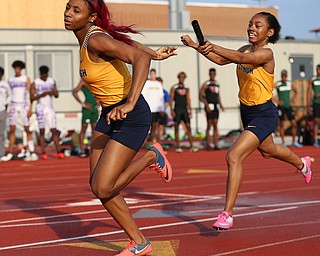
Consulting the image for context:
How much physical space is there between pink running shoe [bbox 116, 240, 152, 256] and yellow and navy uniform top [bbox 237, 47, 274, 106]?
2.34 metres

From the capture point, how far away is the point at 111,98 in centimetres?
653

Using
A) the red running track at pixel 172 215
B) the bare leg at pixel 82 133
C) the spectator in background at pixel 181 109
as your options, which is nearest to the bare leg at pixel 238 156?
the red running track at pixel 172 215

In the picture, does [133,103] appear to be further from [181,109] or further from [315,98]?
[315,98]

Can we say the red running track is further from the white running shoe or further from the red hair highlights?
the white running shoe

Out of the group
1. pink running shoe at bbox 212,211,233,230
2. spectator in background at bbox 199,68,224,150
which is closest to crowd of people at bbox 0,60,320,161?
spectator in background at bbox 199,68,224,150

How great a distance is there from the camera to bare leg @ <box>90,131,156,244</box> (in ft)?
20.9

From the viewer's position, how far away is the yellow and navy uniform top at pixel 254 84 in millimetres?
8242

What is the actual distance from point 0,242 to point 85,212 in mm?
1973

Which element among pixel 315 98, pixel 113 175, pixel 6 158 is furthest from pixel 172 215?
pixel 315 98

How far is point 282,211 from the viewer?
9070 mm

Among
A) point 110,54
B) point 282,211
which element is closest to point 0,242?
point 110,54

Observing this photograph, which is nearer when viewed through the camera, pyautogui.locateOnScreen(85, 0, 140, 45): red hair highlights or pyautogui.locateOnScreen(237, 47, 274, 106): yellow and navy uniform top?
pyautogui.locateOnScreen(85, 0, 140, 45): red hair highlights

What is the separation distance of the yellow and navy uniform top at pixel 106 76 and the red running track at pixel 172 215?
130cm

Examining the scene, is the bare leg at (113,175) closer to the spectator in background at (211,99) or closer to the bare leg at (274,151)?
the bare leg at (274,151)
